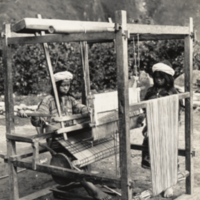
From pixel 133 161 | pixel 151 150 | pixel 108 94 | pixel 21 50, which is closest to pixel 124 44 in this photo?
pixel 108 94

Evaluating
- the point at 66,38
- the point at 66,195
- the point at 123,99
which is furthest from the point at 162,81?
the point at 66,195

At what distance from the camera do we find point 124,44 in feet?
9.88

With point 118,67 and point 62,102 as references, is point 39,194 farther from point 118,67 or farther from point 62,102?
point 118,67

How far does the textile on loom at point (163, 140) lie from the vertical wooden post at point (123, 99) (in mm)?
315

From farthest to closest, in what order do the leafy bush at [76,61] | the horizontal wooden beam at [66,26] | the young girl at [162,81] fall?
1. the leafy bush at [76,61]
2. the young girl at [162,81]
3. the horizontal wooden beam at [66,26]

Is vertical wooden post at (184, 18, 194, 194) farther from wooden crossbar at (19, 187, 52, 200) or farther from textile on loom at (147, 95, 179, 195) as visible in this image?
wooden crossbar at (19, 187, 52, 200)

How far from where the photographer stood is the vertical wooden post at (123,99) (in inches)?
118

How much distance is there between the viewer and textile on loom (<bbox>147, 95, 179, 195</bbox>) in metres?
3.38

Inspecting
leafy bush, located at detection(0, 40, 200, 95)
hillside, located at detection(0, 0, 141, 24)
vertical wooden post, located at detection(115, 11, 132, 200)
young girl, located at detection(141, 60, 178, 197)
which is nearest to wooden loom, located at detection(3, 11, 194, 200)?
vertical wooden post, located at detection(115, 11, 132, 200)

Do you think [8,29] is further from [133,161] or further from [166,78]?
[133,161]

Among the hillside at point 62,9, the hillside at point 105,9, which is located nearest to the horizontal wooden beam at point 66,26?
the hillside at point 62,9

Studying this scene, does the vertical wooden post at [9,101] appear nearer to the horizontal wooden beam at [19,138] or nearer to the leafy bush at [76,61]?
the horizontal wooden beam at [19,138]

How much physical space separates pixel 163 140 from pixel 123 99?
28.9 inches

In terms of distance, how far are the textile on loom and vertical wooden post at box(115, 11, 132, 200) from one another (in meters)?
0.32
